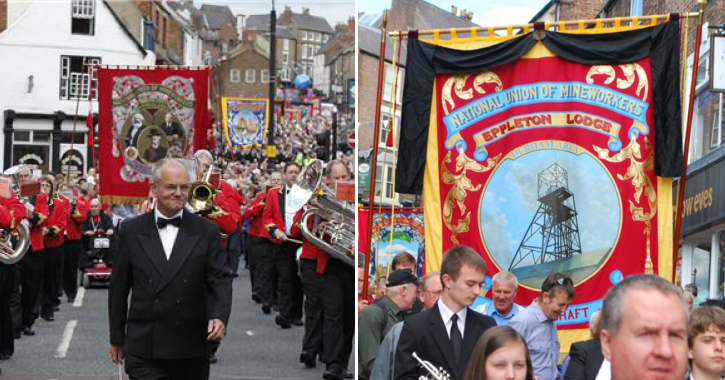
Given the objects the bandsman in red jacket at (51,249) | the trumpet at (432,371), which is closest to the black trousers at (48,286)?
the bandsman in red jacket at (51,249)

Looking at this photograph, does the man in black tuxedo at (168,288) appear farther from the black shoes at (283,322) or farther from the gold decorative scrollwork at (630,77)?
the black shoes at (283,322)

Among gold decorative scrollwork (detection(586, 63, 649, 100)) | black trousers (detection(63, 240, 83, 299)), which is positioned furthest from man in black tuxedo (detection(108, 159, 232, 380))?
black trousers (detection(63, 240, 83, 299))

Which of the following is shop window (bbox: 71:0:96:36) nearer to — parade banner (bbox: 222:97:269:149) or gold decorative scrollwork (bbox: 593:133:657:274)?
parade banner (bbox: 222:97:269:149)

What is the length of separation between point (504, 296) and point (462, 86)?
1838mm

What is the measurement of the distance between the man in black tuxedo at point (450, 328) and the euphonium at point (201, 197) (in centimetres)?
588

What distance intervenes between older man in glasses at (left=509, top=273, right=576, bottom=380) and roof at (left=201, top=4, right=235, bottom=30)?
537 ft

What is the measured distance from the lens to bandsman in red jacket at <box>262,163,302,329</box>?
17266mm

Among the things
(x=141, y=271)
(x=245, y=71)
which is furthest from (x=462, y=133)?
(x=245, y=71)

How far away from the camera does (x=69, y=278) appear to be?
2139cm

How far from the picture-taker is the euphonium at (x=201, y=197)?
12.6 metres

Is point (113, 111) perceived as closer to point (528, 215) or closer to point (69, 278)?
point (69, 278)

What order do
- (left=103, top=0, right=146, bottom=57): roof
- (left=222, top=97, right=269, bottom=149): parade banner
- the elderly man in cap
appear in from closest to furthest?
the elderly man in cap < (left=222, top=97, right=269, bottom=149): parade banner < (left=103, top=0, right=146, bottom=57): roof

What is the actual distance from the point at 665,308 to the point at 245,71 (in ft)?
501

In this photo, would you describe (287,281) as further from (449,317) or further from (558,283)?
(449,317)
